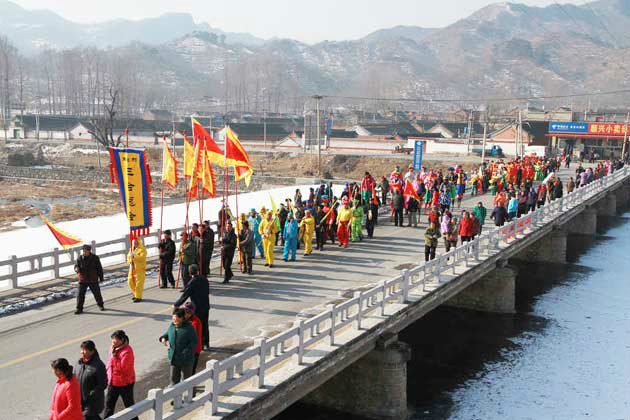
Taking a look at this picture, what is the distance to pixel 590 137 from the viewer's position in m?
70.1

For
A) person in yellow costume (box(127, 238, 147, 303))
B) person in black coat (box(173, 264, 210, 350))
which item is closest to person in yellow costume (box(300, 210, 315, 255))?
person in yellow costume (box(127, 238, 147, 303))

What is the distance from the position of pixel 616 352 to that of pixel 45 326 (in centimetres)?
1461

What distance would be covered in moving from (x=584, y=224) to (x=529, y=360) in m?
23.4

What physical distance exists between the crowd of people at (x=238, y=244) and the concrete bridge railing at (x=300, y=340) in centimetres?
55

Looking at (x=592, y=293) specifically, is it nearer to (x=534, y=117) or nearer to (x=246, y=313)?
(x=246, y=313)

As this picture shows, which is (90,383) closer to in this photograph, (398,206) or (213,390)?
(213,390)

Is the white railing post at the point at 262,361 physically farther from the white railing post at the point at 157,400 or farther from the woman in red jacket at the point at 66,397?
the woman in red jacket at the point at 66,397

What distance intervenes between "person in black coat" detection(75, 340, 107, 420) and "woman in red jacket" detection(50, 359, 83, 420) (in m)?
0.37

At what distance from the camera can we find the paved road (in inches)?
398

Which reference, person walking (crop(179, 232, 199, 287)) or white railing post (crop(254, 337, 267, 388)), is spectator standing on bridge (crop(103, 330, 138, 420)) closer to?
white railing post (crop(254, 337, 267, 388))

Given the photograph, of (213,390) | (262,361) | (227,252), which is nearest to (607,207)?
(227,252)

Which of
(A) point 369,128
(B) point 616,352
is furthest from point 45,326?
(A) point 369,128

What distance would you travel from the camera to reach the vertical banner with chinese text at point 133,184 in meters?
14.0

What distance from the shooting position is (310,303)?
14570 mm
